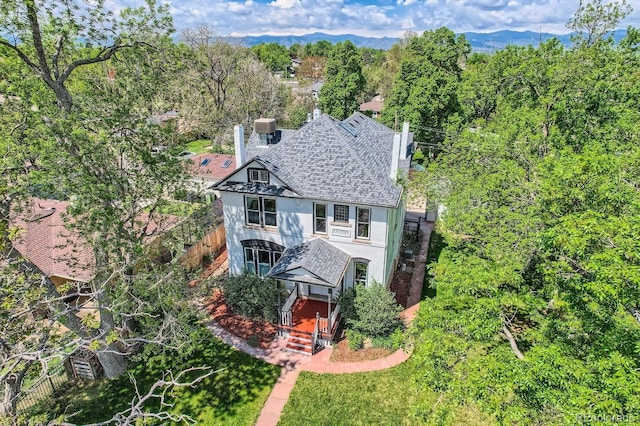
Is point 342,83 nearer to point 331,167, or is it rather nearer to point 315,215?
point 331,167

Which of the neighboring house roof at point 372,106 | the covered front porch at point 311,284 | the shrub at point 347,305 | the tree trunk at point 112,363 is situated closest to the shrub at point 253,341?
the covered front porch at point 311,284

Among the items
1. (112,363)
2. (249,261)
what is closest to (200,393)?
(112,363)

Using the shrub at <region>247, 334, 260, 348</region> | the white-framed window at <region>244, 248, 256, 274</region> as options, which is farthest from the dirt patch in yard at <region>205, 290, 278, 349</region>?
the white-framed window at <region>244, 248, 256, 274</region>

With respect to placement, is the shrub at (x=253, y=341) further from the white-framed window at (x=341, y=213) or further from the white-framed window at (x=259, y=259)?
the white-framed window at (x=341, y=213)

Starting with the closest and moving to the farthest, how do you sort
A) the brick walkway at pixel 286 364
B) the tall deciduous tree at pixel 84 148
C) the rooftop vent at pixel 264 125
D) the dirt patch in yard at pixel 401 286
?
1. the tall deciduous tree at pixel 84 148
2. the brick walkway at pixel 286 364
3. the dirt patch in yard at pixel 401 286
4. the rooftop vent at pixel 264 125

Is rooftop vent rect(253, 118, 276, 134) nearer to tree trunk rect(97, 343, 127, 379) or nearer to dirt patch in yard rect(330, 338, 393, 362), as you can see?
dirt patch in yard rect(330, 338, 393, 362)
